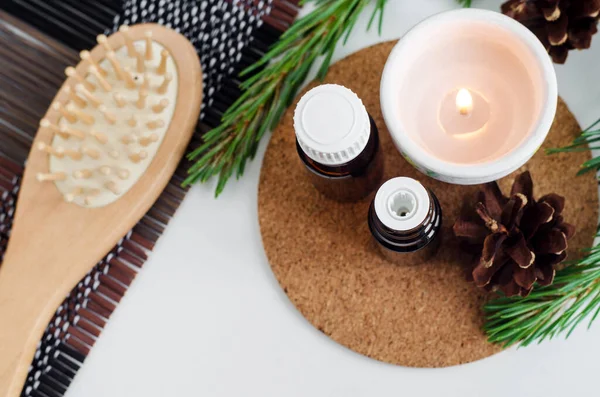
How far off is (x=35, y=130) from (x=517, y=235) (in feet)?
1.28

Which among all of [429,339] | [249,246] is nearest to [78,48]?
[249,246]

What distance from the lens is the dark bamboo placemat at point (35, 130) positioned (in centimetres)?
56

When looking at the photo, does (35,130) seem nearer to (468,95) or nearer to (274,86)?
(274,86)

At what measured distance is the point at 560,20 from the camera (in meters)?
0.46

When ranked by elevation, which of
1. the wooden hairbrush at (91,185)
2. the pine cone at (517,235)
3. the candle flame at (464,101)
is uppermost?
the candle flame at (464,101)

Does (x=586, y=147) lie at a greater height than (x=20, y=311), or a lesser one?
greater

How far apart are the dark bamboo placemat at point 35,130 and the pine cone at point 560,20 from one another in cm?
19

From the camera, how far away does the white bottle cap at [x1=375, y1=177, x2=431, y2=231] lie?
1.39 ft

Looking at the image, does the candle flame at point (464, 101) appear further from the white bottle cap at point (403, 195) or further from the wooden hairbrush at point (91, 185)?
the wooden hairbrush at point (91, 185)

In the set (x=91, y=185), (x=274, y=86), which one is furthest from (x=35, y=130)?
(x=274, y=86)

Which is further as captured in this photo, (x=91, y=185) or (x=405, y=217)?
(x=91, y=185)

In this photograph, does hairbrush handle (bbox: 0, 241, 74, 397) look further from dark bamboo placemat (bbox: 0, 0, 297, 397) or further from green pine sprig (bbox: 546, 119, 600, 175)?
green pine sprig (bbox: 546, 119, 600, 175)

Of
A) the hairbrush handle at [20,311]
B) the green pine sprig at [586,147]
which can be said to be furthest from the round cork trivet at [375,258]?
the hairbrush handle at [20,311]

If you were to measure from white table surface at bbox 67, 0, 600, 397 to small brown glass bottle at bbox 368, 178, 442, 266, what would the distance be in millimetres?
113
